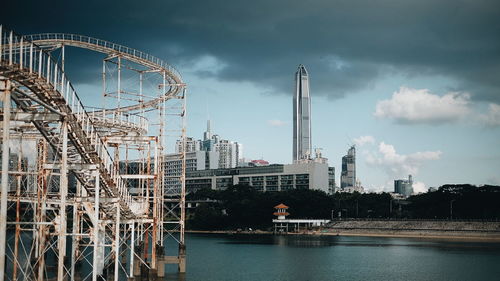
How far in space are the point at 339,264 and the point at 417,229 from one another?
90.1m

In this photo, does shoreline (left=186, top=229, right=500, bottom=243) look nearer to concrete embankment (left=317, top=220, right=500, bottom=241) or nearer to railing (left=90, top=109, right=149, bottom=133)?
concrete embankment (left=317, top=220, right=500, bottom=241)

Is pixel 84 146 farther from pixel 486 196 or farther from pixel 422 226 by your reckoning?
pixel 486 196

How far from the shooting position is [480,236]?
532 ft

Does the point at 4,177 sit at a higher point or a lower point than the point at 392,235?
higher

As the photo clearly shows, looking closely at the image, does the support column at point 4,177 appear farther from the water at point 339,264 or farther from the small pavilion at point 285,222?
the small pavilion at point 285,222

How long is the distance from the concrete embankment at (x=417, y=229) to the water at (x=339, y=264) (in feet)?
142

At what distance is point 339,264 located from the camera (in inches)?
3738

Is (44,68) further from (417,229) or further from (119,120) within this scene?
(417,229)

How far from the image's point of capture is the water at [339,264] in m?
78.8

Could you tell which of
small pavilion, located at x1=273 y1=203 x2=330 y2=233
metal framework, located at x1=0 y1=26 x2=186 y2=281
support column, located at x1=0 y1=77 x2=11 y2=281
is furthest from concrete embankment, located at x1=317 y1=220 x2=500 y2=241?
support column, located at x1=0 y1=77 x2=11 y2=281

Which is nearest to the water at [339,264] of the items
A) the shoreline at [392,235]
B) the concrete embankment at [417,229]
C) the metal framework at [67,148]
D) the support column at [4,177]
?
the metal framework at [67,148]

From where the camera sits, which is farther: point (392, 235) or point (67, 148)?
point (392, 235)

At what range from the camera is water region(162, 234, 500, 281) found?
7881 cm

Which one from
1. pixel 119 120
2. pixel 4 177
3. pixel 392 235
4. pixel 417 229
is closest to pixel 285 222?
pixel 392 235
